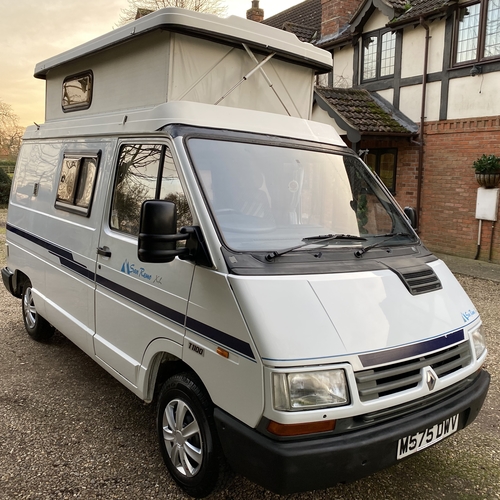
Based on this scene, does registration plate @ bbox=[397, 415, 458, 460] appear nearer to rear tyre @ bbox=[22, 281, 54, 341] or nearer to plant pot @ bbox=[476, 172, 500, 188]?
rear tyre @ bbox=[22, 281, 54, 341]

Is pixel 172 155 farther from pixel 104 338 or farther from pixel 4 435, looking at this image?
pixel 4 435

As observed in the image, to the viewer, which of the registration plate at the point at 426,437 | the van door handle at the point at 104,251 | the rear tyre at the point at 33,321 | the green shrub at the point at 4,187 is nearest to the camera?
the registration plate at the point at 426,437

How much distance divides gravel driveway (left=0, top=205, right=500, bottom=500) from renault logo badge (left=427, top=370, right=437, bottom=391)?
876 millimetres

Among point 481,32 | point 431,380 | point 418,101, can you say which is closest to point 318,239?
point 431,380

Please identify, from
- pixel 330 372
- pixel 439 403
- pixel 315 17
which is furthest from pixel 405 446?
pixel 315 17

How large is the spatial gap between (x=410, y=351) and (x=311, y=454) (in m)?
0.78

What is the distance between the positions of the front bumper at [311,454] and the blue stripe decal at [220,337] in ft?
1.22

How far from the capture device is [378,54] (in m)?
13.2

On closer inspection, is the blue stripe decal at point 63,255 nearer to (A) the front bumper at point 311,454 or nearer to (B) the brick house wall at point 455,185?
(A) the front bumper at point 311,454

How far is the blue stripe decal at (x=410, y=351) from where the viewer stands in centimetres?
252

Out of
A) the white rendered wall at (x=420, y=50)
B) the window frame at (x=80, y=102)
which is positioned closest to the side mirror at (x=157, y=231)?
the window frame at (x=80, y=102)

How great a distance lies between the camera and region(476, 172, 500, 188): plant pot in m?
10.4

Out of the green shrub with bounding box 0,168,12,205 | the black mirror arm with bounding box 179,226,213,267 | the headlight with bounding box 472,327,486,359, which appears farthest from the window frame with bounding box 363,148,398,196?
the green shrub with bounding box 0,168,12,205

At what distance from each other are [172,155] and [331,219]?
3.85 ft
